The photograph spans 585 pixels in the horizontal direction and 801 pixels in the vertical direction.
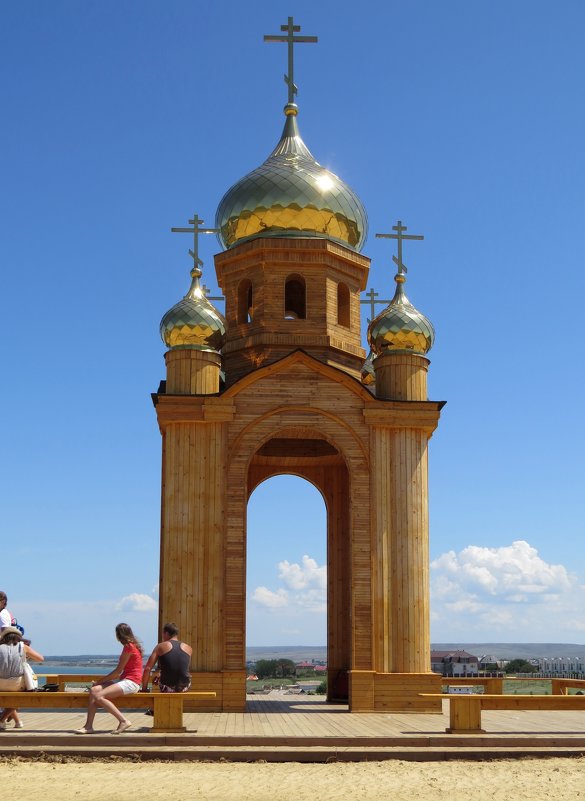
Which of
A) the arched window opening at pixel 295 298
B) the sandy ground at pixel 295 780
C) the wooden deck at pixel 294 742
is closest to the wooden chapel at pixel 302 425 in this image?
the arched window opening at pixel 295 298

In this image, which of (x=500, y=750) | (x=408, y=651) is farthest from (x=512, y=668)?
(x=500, y=750)

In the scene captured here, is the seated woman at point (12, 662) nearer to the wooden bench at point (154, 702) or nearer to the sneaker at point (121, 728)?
the wooden bench at point (154, 702)

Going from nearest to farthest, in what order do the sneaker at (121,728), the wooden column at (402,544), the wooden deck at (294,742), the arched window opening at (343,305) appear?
the wooden deck at (294,742)
the sneaker at (121,728)
the wooden column at (402,544)
the arched window opening at (343,305)

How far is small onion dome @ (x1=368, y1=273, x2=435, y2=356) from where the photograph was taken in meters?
22.0

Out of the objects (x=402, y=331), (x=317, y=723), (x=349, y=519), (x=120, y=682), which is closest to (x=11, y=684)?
(x=120, y=682)

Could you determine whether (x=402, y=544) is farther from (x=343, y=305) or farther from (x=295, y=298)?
(x=295, y=298)

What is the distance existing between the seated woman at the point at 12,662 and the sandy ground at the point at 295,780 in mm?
1777

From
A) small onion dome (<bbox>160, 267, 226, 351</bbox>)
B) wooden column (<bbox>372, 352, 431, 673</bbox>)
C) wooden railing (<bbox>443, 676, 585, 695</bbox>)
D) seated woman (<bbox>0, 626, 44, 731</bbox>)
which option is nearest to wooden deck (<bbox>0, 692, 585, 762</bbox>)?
seated woman (<bbox>0, 626, 44, 731</bbox>)

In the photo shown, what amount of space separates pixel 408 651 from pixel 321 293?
7442mm

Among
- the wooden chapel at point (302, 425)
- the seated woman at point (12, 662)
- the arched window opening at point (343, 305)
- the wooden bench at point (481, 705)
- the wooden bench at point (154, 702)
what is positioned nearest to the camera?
the wooden bench at point (154, 702)

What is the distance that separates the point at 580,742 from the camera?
1391 centimetres

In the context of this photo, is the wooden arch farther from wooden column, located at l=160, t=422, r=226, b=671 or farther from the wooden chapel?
wooden column, located at l=160, t=422, r=226, b=671

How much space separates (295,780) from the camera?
1194 centimetres

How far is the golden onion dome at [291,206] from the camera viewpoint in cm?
2269
